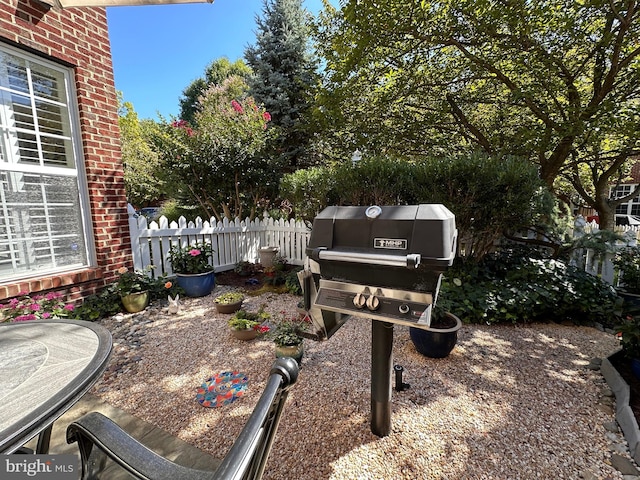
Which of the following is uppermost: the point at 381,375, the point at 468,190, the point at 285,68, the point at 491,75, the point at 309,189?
the point at 285,68

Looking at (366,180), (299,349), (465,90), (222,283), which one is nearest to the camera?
(299,349)

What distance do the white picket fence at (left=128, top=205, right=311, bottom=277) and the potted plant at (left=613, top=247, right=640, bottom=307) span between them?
4503mm

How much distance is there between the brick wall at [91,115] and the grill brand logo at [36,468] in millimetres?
2592

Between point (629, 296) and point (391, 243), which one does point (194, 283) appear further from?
point (629, 296)

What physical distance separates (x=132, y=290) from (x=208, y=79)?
63.2ft

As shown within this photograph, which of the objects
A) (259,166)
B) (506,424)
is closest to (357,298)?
(506,424)

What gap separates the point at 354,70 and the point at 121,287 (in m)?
5.46

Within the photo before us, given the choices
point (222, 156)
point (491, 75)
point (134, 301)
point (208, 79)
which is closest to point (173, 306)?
point (134, 301)

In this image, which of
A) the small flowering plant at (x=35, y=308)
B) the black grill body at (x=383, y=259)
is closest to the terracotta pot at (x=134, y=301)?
the small flowering plant at (x=35, y=308)

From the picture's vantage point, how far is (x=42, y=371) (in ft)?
3.32

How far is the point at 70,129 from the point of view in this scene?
324cm

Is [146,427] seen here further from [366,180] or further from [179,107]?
[179,107]

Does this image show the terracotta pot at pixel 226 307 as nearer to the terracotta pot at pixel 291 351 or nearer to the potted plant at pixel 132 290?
the potted plant at pixel 132 290

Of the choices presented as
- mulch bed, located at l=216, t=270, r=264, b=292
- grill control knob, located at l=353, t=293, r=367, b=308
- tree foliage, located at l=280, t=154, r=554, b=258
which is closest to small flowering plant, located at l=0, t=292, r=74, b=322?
mulch bed, located at l=216, t=270, r=264, b=292
